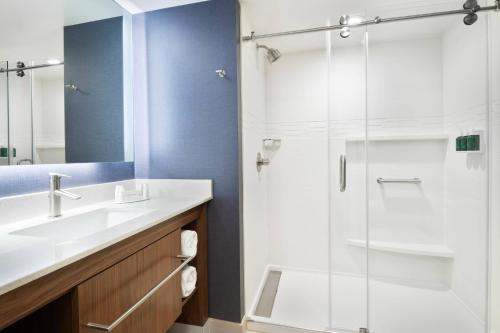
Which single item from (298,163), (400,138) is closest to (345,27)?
(400,138)

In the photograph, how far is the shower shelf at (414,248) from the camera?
5.50 feet

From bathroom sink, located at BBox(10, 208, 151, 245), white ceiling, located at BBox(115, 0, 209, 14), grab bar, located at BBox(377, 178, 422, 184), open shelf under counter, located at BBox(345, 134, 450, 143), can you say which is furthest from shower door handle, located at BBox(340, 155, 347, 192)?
white ceiling, located at BBox(115, 0, 209, 14)

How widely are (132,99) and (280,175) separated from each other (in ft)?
4.82

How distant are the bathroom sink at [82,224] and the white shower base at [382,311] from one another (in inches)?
43.4

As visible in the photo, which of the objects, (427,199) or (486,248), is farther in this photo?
(427,199)

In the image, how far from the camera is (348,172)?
1.83m

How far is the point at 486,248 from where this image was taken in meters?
1.53

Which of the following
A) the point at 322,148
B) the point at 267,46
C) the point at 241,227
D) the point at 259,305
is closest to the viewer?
the point at 241,227

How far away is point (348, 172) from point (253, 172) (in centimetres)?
71

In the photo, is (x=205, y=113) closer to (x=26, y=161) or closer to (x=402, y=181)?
(x=26, y=161)

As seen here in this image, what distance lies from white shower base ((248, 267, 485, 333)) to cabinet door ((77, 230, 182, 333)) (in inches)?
29.5

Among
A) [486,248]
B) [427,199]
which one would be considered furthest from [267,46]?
[486,248]

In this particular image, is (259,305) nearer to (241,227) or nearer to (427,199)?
(241,227)

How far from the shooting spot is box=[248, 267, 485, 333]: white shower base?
159 centimetres
